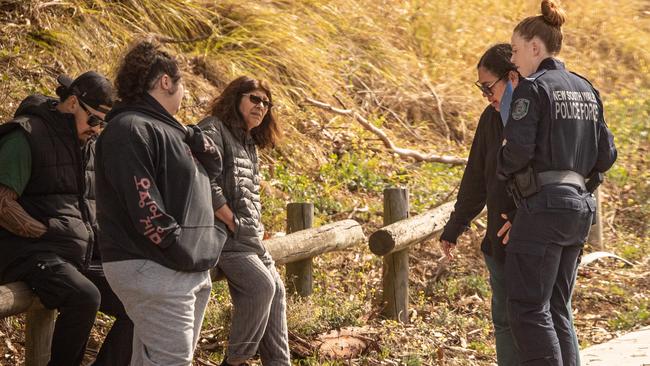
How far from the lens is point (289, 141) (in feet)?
31.9

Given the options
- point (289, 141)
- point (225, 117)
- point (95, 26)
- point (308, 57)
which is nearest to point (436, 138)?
point (308, 57)

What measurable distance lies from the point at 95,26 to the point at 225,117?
163 inches

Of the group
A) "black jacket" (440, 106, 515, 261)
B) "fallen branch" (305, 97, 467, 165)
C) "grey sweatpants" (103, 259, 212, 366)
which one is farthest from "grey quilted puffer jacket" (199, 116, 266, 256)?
"fallen branch" (305, 97, 467, 165)

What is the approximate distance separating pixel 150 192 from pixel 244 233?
1.45 meters

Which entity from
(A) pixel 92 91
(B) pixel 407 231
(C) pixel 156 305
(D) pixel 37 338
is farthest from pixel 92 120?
(B) pixel 407 231

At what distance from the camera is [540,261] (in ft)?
14.8

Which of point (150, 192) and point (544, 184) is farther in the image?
point (544, 184)

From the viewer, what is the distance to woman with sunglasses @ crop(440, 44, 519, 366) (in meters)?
5.02

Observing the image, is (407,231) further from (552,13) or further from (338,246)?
(552,13)

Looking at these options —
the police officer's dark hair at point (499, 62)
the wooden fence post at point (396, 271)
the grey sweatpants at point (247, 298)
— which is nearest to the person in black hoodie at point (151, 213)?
the grey sweatpants at point (247, 298)

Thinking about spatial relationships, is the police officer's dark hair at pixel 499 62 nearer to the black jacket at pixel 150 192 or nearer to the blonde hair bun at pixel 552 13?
the blonde hair bun at pixel 552 13

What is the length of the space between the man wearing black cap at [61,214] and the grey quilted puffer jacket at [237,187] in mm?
602

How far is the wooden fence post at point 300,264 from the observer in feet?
21.7

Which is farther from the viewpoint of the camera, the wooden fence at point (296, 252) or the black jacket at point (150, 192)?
the wooden fence at point (296, 252)
